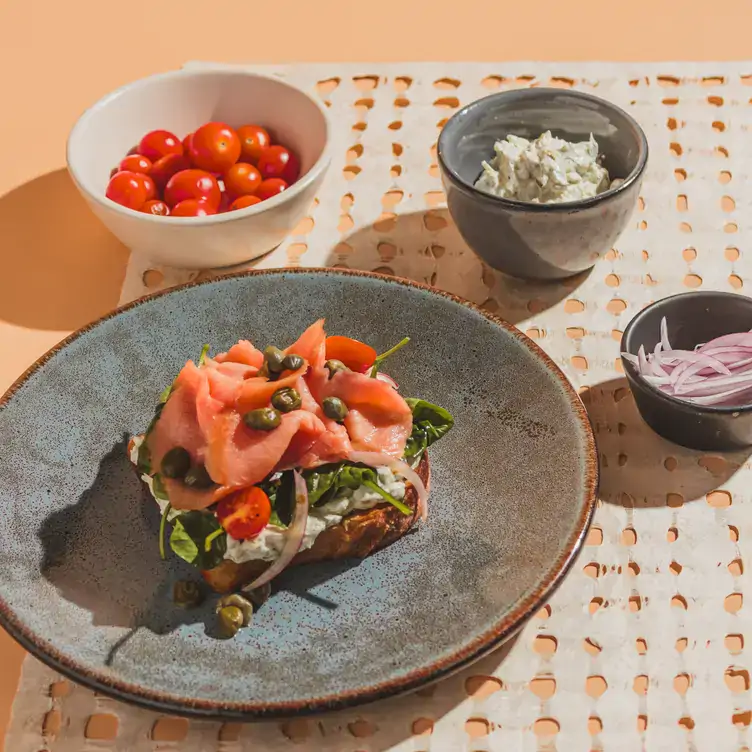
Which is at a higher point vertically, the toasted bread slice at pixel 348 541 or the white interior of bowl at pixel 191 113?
the white interior of bowl at pixel 191 113

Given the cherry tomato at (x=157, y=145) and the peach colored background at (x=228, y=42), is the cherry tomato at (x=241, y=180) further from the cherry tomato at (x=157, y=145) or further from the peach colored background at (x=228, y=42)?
the peach colored background at (x=228, y=42)

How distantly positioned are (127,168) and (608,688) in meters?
2.32

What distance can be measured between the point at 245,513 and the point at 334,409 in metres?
0.32

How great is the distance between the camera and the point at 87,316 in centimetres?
299

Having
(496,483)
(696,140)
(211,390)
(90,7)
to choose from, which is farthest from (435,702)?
(90,7)

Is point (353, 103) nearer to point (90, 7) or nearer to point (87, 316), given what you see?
point (87, 316)

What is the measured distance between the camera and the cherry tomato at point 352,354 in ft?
7.39

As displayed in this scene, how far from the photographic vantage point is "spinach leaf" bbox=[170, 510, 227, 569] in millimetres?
1972

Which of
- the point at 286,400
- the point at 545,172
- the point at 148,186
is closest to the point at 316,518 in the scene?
the point at 286,400

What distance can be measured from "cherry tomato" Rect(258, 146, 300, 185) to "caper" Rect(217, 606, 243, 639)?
5.64 feet

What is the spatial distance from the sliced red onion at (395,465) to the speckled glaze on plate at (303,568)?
0.13 metres

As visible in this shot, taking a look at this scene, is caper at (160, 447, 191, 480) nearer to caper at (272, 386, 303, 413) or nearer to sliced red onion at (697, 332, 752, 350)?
caper at (272, 386, 303, 413)

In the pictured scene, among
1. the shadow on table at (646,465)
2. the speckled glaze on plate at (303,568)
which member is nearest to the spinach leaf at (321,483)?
the speckled glaze on plate at (303,568)

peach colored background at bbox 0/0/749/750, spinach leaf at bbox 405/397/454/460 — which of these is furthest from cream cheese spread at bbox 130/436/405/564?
peach colored background at bbox 0/0/749/750
